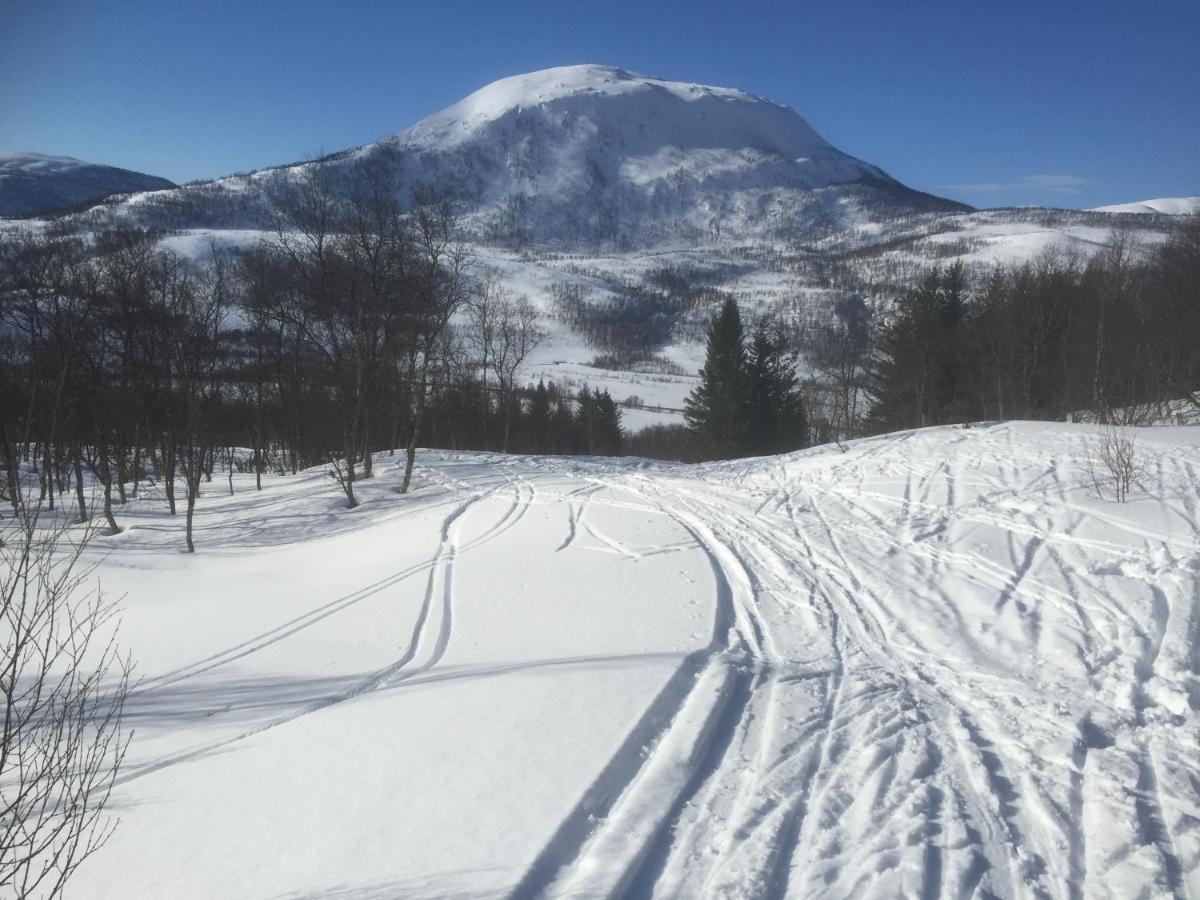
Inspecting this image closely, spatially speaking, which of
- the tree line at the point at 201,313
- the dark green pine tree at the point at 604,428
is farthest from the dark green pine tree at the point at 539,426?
the tree line at the point at 201,313

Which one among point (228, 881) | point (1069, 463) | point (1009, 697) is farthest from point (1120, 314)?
point (228, 881)

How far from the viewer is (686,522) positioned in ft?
40.6

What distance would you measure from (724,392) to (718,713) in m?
29.4

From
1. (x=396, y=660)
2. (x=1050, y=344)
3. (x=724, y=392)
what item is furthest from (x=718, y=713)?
(x=724, y=392)

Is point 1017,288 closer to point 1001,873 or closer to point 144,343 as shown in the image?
point 1001,873

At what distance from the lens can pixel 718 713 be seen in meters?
4.98

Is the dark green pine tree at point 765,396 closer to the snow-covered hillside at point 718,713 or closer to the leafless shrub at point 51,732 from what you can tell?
the snow-covered hillside at point 718,713

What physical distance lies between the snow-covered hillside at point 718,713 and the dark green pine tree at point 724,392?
21.3 m

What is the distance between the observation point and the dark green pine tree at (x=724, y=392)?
33.0 m

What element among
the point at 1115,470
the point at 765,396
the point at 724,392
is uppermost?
the point at 724,392

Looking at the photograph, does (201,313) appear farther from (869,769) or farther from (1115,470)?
(1115,470)

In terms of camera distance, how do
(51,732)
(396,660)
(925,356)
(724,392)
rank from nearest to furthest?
(51,732) < (396,660) < (925,356) < (724,392)

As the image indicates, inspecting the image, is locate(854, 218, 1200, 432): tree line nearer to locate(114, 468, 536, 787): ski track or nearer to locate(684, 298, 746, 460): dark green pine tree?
locate(684, 298, 746, 460): dark green pine tree

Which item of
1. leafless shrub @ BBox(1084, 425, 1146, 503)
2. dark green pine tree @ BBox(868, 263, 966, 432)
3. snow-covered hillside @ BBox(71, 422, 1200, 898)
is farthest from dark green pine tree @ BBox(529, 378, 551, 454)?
leafless shrub @ BBox(1084, 425, 1146, 503)
